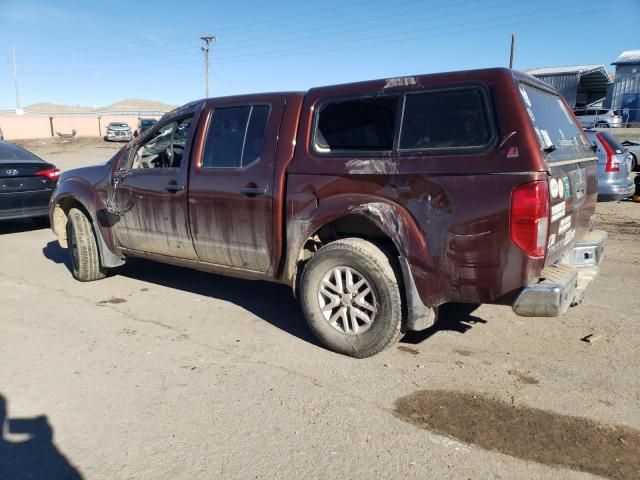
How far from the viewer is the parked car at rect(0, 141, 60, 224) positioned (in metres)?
8.54

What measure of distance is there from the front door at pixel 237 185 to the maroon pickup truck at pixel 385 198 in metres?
0.01

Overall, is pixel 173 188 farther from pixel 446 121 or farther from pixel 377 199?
pixel 446 121

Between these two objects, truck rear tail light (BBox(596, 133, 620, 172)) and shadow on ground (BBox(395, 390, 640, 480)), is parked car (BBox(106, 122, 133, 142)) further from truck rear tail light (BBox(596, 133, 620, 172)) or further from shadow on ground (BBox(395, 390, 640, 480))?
shadow on ground (BBox(395, 390, 640, 480))

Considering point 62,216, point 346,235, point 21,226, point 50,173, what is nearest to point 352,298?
point 346,235

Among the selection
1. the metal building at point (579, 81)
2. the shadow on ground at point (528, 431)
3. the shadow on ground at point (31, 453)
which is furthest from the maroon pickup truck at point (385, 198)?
the metal building at point (579, 81)

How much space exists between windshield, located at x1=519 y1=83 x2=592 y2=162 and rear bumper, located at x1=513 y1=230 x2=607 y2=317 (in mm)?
709

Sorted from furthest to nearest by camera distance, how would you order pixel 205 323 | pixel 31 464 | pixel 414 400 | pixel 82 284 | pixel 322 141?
pixel 82 284 < pixel 205 323 < pixel 322 141 < pixel 414 400 < pixel 31 464

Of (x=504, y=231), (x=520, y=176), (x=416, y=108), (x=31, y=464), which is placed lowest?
(x=31, y=464)

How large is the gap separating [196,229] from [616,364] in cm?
352

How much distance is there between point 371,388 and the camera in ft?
11.2

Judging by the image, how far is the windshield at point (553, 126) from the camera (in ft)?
10.8

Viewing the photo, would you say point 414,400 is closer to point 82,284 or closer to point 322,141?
point 322,141

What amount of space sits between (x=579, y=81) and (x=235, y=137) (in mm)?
48415

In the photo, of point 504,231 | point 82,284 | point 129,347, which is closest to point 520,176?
point 504,231
